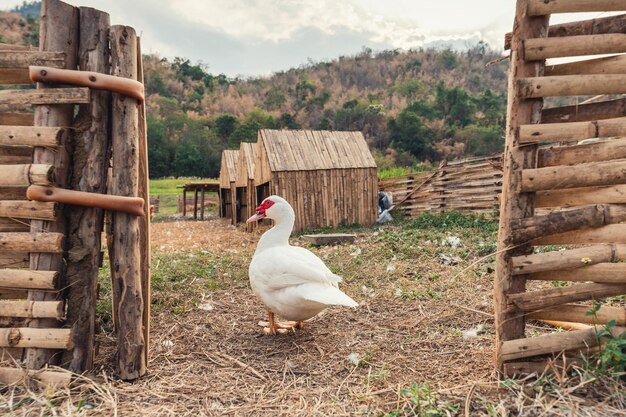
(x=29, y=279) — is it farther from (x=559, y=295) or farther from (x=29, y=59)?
(x=559, y=295)

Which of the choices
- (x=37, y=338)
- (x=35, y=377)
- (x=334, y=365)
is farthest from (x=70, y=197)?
(x=334, y=365)

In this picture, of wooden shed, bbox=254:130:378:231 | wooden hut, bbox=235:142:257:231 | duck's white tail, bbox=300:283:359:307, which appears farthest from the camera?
wooden hut, bbox=235:142:257:231

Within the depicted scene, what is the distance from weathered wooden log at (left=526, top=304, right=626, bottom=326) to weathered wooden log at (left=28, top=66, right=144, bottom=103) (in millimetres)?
3501

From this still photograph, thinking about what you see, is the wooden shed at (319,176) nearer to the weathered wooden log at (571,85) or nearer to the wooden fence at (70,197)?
the wooden fence at (70,197)

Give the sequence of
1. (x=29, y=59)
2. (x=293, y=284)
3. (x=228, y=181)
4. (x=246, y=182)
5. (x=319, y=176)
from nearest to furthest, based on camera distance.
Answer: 1. (x=29, y=59)
2. (x=293, y=284)
3. (x=319, y=176)
4. (x=246, y=182)
5. (x=228, y=181)

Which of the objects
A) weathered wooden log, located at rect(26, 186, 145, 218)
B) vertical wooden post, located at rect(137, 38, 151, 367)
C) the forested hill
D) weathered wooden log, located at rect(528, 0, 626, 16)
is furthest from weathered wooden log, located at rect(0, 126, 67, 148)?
the forested hill

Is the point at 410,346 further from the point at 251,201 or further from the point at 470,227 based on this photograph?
the point at 251,201

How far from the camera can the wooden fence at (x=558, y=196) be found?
281 cm

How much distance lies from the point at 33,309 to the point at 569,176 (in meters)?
3.98

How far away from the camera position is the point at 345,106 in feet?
166

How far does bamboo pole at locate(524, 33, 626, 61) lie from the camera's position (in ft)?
9.33

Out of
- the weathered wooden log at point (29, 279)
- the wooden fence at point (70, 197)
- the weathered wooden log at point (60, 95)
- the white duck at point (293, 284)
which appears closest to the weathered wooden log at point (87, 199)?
the wooden fence at point (70, 197)

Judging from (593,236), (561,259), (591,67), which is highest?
(591,67)

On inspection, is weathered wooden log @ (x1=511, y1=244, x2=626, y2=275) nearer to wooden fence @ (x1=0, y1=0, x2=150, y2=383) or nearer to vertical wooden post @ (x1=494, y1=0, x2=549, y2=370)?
vertical wooden post @ (x1=494, y1=0, x2=549, y2=370)
